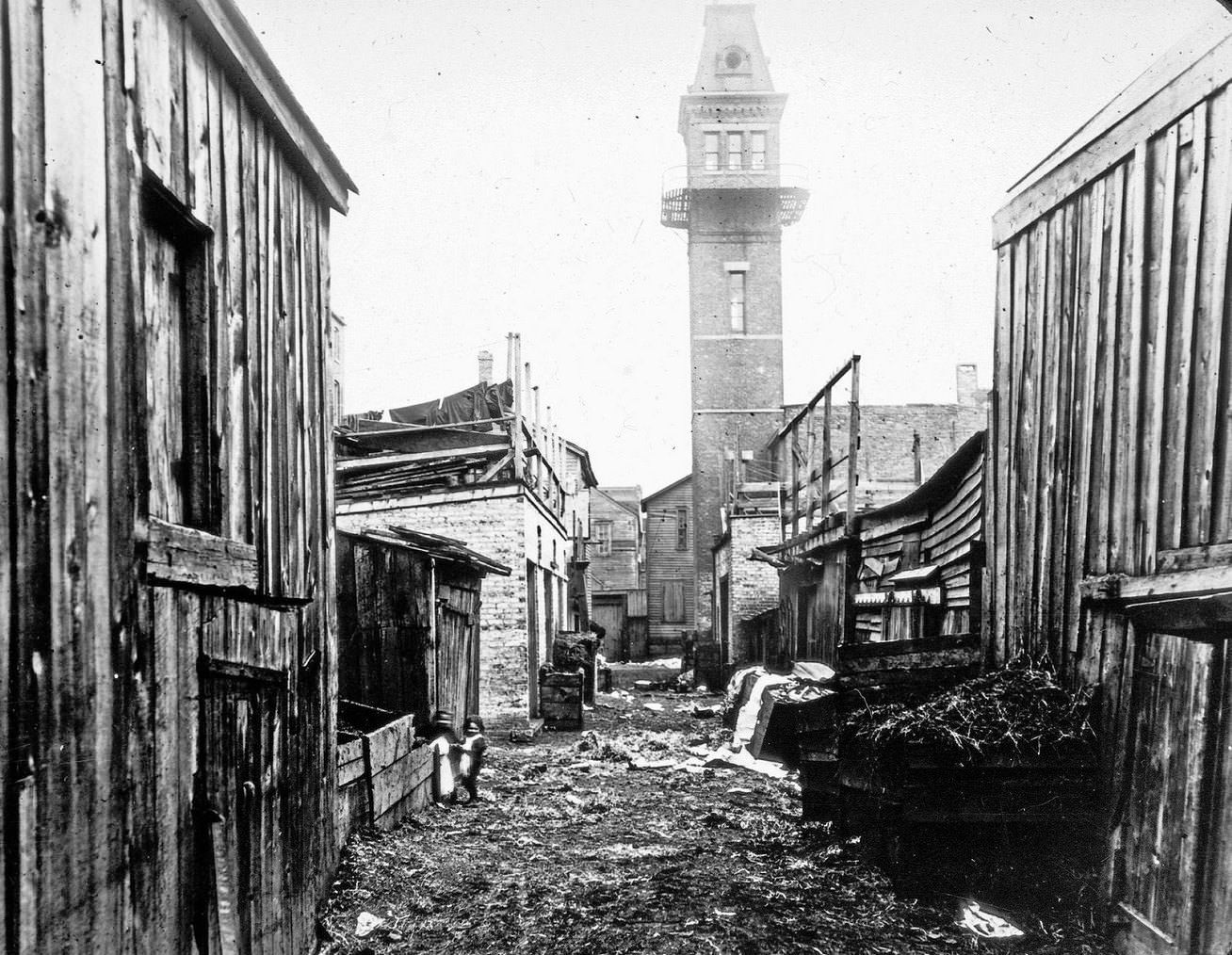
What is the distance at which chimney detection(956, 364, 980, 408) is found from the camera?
32.9 m

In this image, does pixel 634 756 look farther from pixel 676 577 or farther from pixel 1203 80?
pixel 676 577

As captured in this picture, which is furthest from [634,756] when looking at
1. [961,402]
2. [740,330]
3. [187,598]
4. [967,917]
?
[961,402]

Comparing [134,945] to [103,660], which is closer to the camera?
[103,660]

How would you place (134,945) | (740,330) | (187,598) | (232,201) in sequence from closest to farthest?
(134,945) → (187,598) → (232,201) → (740,330)

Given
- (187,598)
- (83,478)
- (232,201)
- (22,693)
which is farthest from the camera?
(232,201)

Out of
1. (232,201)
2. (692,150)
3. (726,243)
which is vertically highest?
(692,150)

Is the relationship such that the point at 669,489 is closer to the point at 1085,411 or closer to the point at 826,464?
the point at 826,464

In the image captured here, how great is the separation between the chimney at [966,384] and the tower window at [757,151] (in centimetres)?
1069

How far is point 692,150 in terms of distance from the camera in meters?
32.3

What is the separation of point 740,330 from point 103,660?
29.6 meters

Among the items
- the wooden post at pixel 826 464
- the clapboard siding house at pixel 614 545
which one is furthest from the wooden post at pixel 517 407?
the clapboard siding house at pixel 614 545

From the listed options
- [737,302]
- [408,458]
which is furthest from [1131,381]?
[737,302]

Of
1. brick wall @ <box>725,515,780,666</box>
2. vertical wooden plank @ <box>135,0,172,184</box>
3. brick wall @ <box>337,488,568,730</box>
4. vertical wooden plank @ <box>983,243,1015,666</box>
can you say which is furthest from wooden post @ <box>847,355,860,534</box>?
brick wall @ <box>725,515,780,666</box>

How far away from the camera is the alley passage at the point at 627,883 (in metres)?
4.86
